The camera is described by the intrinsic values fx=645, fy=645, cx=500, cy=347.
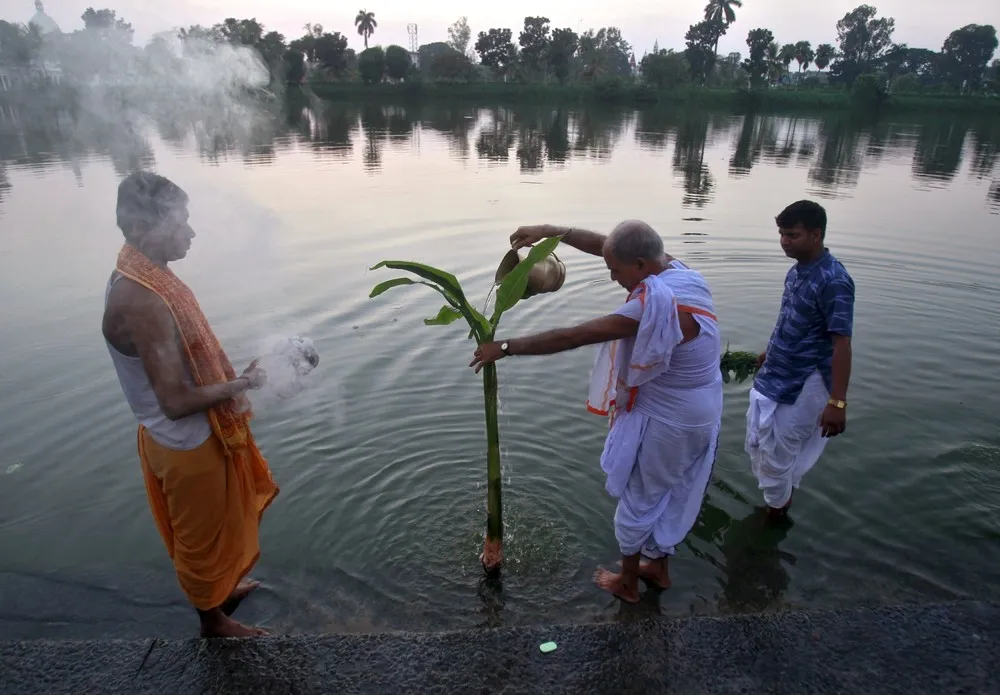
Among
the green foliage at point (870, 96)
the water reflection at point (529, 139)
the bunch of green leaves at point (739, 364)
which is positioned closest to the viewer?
the bunch of green leaves at point (739, 364)

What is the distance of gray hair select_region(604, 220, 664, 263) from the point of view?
103 inches

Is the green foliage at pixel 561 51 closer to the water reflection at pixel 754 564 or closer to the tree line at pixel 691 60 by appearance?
the tree line at pixel 691 60

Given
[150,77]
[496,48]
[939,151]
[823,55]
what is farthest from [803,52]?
[150,77]

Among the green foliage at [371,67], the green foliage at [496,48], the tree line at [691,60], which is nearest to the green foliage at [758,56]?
the tree line at [691,60]

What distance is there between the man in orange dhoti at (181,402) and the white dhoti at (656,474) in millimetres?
1645

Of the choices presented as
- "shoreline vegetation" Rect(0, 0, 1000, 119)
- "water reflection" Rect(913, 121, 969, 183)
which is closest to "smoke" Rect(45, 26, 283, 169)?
"shoreline vegetation" Rect(0, 0, 1000, 119)

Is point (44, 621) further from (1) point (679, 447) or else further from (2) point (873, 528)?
(2) point (873, 528)

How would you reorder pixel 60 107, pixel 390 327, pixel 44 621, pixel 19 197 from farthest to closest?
pixel 19 197, pixel 390 327, pixel 60 107, pixel 44 621

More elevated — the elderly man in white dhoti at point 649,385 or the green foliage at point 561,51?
the green foliage at point 561,51

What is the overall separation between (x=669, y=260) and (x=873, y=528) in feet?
7.24

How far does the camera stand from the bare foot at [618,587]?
3.18 meters

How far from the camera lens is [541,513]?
153 inches

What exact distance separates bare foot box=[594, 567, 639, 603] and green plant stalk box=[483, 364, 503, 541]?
1.84 ft

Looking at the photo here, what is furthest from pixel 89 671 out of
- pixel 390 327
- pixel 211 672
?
pixel 390 327
